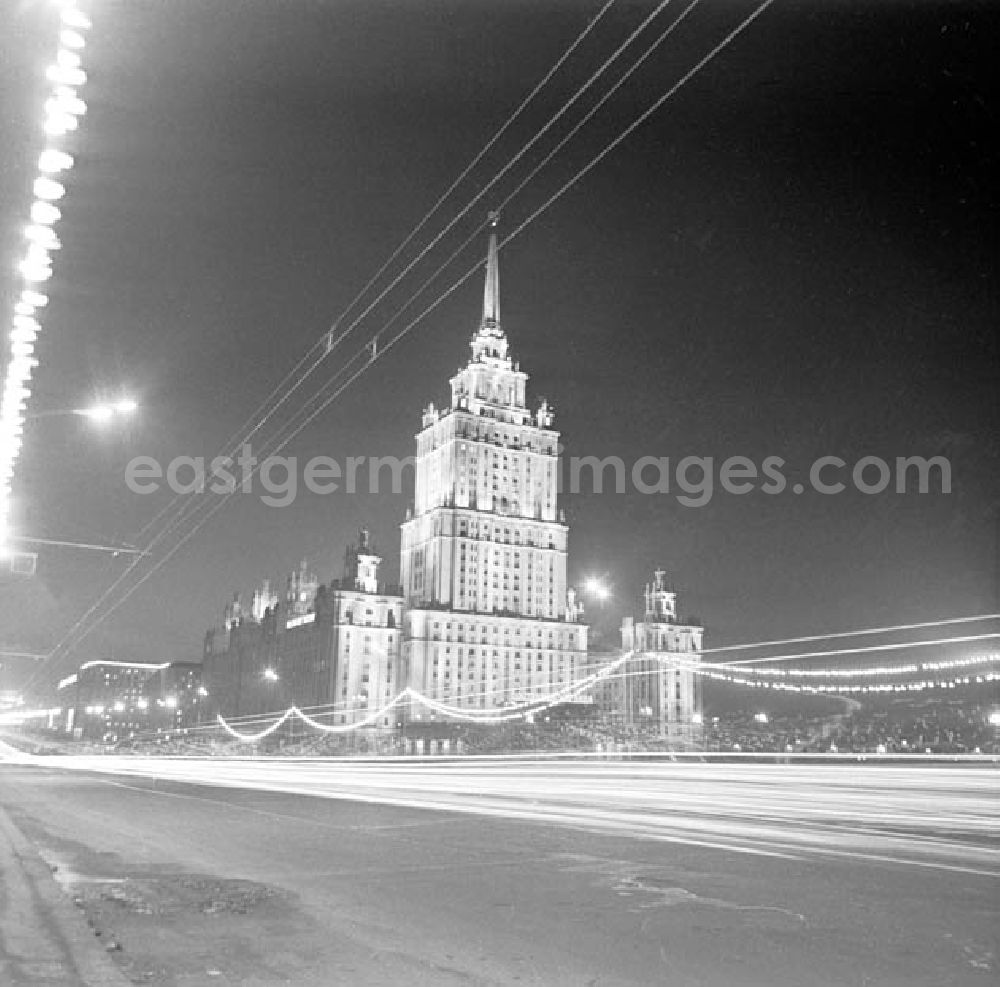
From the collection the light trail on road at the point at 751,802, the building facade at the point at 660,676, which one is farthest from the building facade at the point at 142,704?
the light trail on road at the point at 751,802

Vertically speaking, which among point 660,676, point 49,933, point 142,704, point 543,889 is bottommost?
point 543,889

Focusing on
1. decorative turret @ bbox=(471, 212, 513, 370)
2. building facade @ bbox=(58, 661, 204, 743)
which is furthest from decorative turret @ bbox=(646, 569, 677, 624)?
building facade @ bbox=(58, 661, 204, 743)

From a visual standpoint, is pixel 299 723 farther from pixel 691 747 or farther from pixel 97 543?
pixel 97 543

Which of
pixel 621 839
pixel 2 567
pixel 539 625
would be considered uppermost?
pixel 539 625

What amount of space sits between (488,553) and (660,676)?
32041mm

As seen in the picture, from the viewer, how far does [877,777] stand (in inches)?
1012

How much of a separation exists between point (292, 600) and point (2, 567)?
149 metres

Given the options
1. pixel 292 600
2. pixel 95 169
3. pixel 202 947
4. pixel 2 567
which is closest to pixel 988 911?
pixel 202 947

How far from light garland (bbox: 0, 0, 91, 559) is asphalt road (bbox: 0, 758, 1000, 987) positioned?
6.65 m

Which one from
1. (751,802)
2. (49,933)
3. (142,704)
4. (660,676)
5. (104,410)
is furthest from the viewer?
(142,704)

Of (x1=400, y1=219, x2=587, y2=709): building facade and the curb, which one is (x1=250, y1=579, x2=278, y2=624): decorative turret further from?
the curb

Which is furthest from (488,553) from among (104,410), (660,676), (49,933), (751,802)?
(49,933)

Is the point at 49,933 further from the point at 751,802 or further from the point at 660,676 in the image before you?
the point at 660,676

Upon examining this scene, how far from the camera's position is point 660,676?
5502 inches
